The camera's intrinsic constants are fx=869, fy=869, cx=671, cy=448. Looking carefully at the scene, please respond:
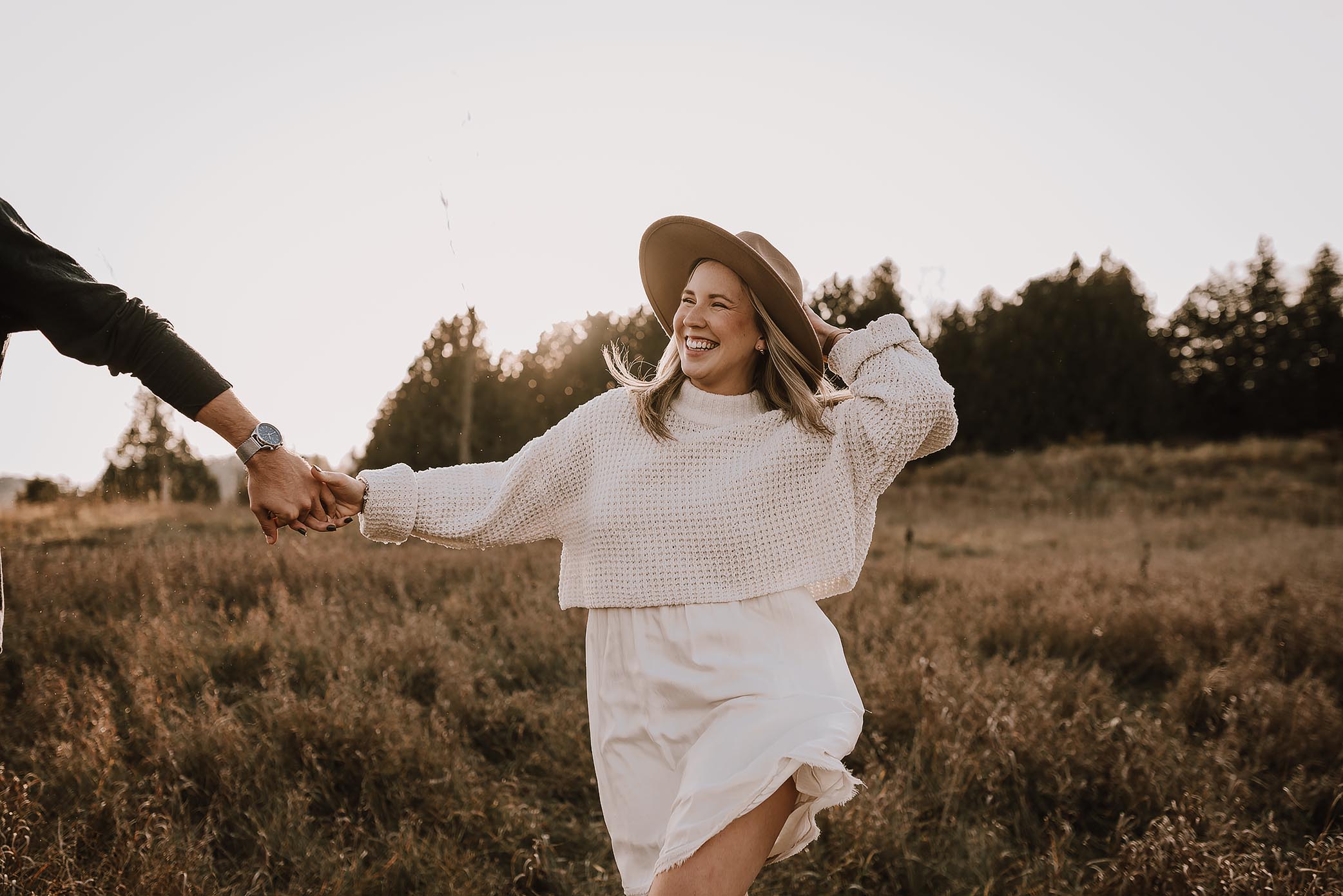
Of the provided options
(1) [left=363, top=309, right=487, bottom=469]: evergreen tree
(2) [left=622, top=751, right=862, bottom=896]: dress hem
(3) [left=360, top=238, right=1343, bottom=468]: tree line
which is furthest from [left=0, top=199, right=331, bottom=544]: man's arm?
(3) [left=360, top=238, right=1343, bottom=468]: tree line

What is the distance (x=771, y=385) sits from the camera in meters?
2.90

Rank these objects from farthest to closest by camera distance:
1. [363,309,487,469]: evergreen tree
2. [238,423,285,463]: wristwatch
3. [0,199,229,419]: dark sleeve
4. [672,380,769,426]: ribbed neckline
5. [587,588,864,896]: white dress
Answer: [363,309,487,469]: evergreen tree
[672,380,769,426]: ribbed neckline
[238,423,285,463]: wristwatch
[587,588,864,896]: white dress
[0,199,229,419]: dark sleeve

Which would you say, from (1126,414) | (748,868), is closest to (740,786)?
(748,868)

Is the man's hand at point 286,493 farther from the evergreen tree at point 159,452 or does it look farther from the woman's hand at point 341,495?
the evergreen tree at point 159,452

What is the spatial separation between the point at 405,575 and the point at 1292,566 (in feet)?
31.7

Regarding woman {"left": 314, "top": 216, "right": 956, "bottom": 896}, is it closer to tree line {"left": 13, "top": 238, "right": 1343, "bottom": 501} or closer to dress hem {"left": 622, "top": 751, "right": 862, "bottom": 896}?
dress hem {"left": 622, "top": 751, "right": 862, "bottom": 896}

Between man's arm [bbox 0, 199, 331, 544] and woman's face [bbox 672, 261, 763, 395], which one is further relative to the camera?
woman's face [bbox 672, 261, 763, 395]

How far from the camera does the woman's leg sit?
2.12 m

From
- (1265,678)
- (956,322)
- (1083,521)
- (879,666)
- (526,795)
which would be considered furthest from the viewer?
(956,322)

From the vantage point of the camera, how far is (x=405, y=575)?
7.01 metres

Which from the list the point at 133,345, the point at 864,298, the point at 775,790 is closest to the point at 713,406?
the point at 775,790

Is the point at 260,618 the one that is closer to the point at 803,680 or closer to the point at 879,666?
the point at 879,666

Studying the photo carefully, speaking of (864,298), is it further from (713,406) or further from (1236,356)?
(713,406)

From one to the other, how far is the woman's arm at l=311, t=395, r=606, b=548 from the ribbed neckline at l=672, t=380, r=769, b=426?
11.5 inches
